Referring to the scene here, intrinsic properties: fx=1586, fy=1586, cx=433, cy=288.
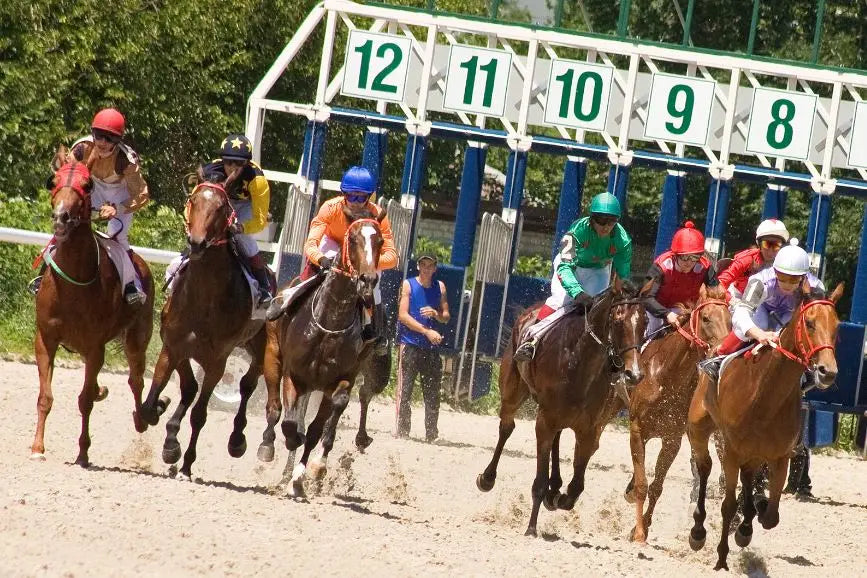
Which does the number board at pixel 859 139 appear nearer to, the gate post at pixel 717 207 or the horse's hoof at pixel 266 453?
the gate post at pixel 717 207

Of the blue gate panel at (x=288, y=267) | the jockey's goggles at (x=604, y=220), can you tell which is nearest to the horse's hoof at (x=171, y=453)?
the jockey's goggles at (x=604, y=220)

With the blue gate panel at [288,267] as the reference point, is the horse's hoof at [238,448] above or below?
below

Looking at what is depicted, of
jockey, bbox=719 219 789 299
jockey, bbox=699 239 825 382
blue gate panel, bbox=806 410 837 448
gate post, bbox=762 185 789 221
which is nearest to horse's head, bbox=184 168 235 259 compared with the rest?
jockey, bbox=699 239 825 382

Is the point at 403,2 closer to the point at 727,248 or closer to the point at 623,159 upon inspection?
the point at 727,248

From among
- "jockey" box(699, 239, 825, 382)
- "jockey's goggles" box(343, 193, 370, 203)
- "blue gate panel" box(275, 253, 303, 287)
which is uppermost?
"jockey's goggles" box(343, 193, 370, 203)

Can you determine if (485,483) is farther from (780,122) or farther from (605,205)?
(780,122)

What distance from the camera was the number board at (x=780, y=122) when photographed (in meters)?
14.6

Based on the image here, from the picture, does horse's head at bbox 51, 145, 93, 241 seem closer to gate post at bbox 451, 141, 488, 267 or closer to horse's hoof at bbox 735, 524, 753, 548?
horse's hoof at bbox 735, 524, 753, 548

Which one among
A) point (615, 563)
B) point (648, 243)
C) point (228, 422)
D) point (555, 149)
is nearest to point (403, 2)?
point (648, 243)

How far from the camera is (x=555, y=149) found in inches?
581

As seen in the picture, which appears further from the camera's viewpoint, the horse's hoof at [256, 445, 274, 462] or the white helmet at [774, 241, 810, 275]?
the horse's hoof at [256, 445, 274, 462]

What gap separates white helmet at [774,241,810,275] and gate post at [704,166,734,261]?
18.3 feet

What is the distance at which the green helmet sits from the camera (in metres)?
9.74

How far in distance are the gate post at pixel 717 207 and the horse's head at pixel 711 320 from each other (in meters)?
3.50
